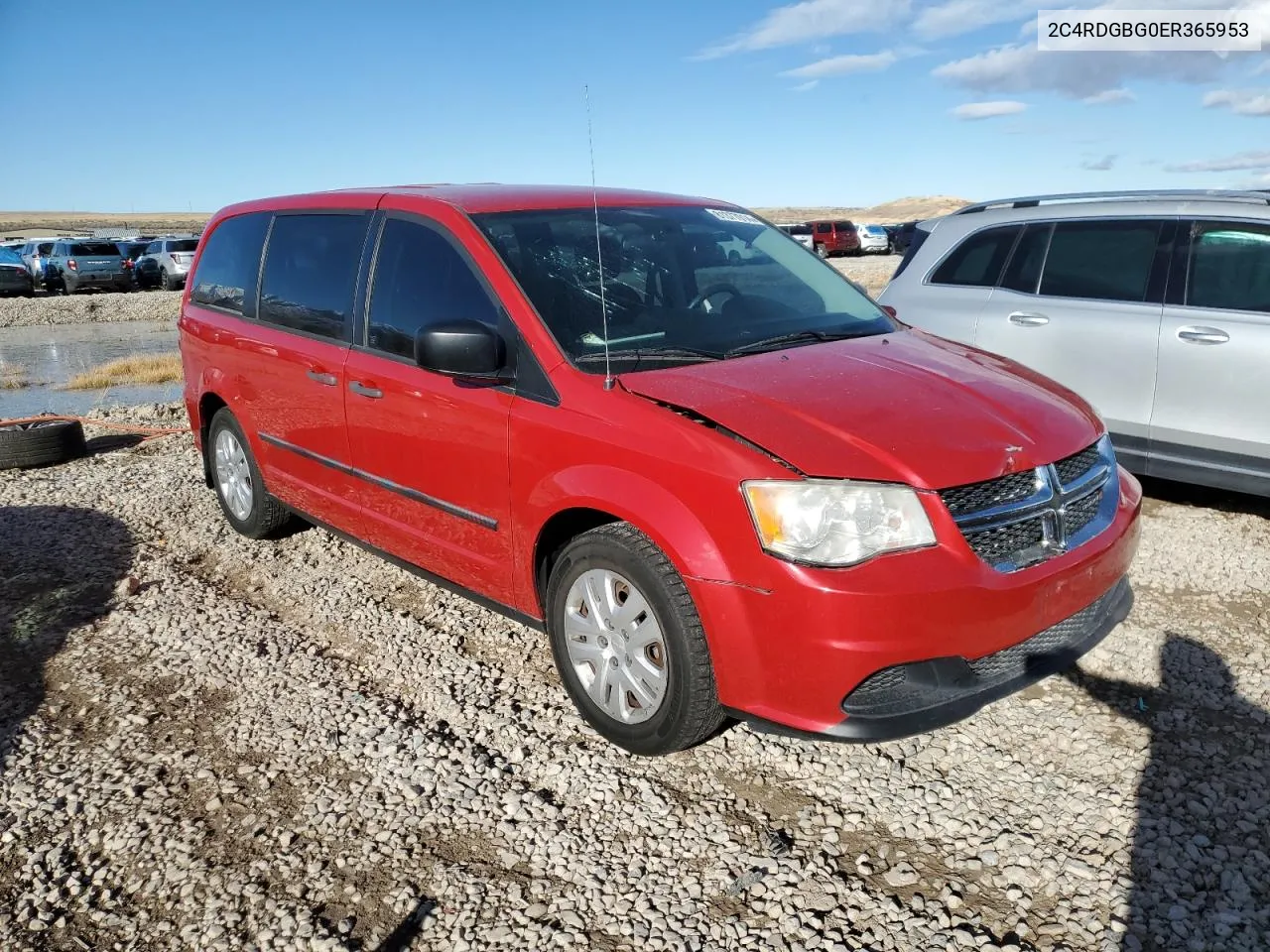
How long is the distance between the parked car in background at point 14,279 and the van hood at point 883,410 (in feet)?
106

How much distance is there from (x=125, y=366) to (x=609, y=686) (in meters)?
13.4

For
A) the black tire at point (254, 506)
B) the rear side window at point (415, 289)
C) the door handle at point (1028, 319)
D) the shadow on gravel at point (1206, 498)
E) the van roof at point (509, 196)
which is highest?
the van roof at point (509, 196)

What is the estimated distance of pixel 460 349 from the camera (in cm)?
335

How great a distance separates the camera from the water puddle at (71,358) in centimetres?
1198

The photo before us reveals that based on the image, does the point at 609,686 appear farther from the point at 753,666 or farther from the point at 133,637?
the point at 133,637

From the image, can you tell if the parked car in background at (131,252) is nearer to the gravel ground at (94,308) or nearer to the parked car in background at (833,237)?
the gravel ground at (94,308)

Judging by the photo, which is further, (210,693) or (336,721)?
(210,693)

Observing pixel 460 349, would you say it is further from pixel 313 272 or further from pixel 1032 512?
pixel 1032 512

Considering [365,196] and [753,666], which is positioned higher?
[365,196]

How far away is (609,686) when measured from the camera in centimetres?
330

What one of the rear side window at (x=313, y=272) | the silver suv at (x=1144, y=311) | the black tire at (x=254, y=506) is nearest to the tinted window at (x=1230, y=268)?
the silver suv at (x=1144, y=311)

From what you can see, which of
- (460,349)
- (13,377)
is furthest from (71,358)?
(460,349)

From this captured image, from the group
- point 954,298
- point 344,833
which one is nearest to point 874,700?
point 344,833

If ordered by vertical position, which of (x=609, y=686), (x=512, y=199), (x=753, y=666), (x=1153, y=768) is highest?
(x=512, y=199)
